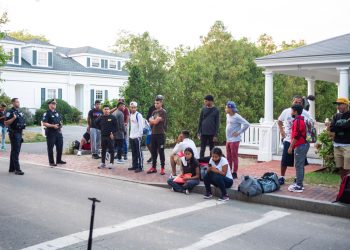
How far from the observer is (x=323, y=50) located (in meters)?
14.4

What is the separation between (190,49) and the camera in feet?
81.9

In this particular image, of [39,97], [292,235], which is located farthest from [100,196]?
[39,97]

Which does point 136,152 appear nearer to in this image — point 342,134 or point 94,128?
point 94,128

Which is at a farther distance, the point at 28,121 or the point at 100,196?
the point at 28,121

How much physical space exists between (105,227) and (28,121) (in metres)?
29.1

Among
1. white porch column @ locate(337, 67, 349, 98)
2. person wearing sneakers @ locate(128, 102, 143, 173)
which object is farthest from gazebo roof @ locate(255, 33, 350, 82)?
person wearing sneakers @ locate(128, 102, 143, 173)

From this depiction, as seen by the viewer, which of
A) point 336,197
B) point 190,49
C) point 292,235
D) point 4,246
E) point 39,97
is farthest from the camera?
point 39,97

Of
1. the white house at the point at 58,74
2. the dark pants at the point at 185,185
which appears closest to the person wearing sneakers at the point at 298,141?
the dark pants at the point at 185,185

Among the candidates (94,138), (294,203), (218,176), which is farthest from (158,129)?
(294,203)

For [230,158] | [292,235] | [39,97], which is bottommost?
→ [292,235]

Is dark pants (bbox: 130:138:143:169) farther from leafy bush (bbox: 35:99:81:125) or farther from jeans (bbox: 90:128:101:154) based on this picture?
leafy bush (bbox: 35:99:81:125)

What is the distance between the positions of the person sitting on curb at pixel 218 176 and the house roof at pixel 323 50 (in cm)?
658

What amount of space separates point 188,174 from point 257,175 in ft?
7.28

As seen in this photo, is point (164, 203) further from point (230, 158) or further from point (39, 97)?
point (39, 97)
